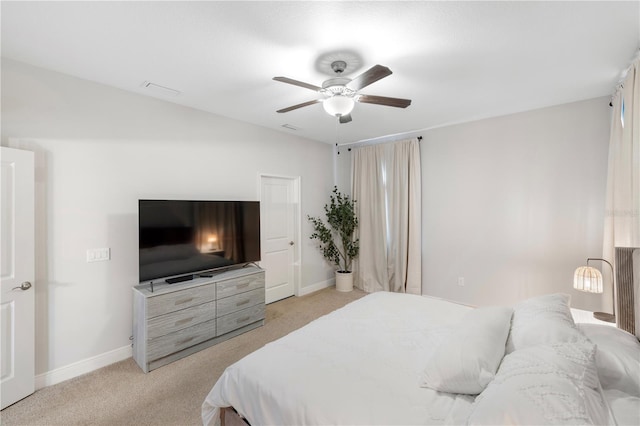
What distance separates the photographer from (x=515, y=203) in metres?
3.53

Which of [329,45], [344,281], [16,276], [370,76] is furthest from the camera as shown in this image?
[344,281]

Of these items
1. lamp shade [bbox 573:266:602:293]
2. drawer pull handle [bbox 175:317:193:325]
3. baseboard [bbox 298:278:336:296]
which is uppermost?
lamp shade [bbox 573:266:602:293]

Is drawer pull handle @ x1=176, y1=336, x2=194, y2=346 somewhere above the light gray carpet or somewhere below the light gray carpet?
above

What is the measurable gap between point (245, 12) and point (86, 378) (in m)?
3.21

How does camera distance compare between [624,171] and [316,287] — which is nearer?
[624,171]

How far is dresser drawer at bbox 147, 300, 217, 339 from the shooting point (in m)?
2.54

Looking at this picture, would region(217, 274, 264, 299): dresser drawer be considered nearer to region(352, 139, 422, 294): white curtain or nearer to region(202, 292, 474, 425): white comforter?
region(202, 292, 474, 425): white comforter

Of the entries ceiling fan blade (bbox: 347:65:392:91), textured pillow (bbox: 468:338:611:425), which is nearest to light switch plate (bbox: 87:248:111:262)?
ceiling fan blade (bbox: 347:65:392:91)

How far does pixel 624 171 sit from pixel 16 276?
4.95 metres

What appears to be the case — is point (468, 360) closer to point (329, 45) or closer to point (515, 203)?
point (329, 45)

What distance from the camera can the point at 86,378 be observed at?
7.98ft

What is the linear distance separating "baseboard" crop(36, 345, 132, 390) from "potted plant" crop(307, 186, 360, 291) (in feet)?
9.58

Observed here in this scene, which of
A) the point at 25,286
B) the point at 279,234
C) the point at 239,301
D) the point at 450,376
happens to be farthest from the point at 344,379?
the point at 279,234

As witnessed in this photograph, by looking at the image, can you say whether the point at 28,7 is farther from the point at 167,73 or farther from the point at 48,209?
the point at 48,209
